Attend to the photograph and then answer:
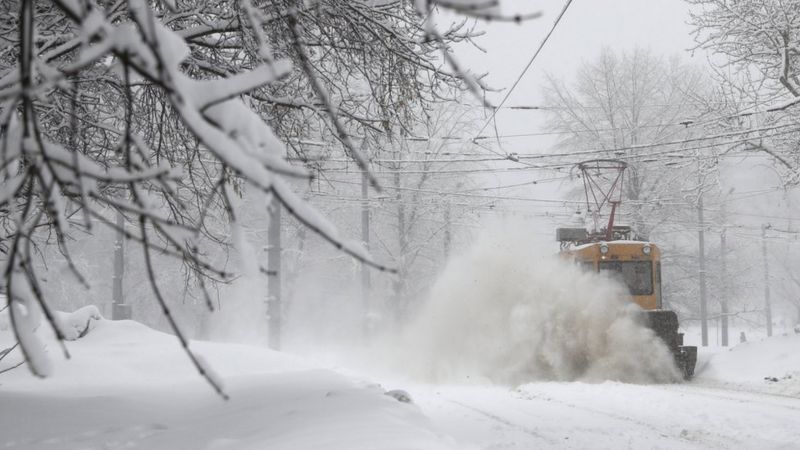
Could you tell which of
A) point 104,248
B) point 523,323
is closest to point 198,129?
point 523,323

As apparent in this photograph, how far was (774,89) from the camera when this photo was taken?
1386 centimetres

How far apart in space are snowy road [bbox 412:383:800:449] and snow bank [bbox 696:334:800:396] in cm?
141

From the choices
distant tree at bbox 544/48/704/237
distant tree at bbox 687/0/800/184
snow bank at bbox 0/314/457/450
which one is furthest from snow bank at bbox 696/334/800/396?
distant tree at bbox 544/48/704/237

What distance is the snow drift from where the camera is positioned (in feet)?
44.1

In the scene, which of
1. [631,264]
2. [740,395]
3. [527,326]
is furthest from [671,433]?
[631,264]

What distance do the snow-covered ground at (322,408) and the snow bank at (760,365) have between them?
3.0 inches

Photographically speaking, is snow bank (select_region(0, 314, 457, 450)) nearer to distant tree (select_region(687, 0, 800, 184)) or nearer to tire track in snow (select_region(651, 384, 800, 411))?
tire track in snow (select_region(651, 384, 800, 411))

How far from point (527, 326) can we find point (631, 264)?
260cm

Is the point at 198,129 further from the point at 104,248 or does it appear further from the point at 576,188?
the point at 104,248

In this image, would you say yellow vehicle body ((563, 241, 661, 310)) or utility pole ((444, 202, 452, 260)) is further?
utility pole ((444, 202, 452, 260))

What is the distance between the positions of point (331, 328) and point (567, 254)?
100.0 feet

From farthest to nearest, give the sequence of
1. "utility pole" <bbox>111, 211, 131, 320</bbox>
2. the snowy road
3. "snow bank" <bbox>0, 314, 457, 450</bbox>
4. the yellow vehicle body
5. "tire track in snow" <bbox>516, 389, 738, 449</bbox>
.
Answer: "utility pole" <bbox>111, 211, 131, 320</bbox> → the yellow vehicle body → the snowy road → "tire track in snow" <bbox>516, 389, 738, 449</bbox> → "snow bank" <bbox>0, 314, 457, 450</bbox>

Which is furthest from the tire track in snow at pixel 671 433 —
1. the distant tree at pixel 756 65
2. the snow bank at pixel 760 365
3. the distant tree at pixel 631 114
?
the distant tree at pixel 631 114

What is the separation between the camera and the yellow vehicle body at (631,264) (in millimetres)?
14469
